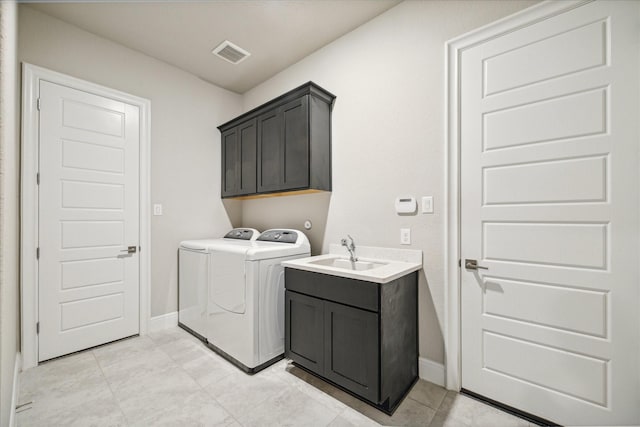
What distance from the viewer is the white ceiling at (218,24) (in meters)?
2.17

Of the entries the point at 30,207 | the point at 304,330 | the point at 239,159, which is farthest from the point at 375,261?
the point at 30,207

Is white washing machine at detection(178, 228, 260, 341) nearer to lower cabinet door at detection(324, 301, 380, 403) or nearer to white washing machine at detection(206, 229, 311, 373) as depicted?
white washing machine at detection(206, 229, 311, 373)

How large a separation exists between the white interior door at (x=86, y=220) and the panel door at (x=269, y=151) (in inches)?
48.5

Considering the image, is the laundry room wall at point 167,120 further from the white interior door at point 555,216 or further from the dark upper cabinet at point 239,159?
the white interior door at point 555,216

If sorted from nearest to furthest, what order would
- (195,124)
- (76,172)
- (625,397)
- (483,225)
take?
(625,397) < (483,225) < (76,172) < (195,124)

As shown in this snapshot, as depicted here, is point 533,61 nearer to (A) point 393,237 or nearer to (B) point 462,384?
(A) point 393,237

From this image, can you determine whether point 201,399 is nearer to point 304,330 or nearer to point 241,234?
point 304,330

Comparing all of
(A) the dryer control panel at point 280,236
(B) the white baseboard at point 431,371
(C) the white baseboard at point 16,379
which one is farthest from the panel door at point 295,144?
(C) the white baseboard at point 16,379

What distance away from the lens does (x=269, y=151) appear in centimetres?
274

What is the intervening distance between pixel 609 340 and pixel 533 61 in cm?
158

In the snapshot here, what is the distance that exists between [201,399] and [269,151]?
6.90 ft

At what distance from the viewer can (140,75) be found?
9.13 ft

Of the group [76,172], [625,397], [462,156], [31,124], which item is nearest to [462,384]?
[625,397]

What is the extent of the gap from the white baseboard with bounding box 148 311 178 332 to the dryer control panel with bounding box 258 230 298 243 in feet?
4.26
